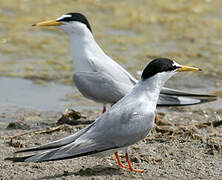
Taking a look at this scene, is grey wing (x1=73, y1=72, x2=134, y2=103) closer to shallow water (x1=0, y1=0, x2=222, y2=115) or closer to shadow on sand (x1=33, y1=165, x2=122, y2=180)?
shallow water (x1=0, y1=0, x2=222, y2=115)

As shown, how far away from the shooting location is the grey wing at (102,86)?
19.9 ft

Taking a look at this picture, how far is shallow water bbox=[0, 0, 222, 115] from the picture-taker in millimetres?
7539

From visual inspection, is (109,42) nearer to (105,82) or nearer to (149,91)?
(105,82)

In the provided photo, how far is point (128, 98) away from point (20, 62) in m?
3.83

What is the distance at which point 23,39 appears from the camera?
8.95 meters

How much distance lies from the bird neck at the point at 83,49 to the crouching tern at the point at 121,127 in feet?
5.32

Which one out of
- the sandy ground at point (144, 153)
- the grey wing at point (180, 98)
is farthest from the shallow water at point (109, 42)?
the grey wing at point (180, 98)

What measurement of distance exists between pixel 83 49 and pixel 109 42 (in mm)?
2620

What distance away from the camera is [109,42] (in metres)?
8.99

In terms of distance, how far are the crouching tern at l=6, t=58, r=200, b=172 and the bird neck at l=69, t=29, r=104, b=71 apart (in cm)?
162

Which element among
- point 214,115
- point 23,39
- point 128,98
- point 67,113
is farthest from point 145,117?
point 23,39

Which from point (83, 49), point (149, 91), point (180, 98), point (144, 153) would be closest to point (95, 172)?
point (144, 153)

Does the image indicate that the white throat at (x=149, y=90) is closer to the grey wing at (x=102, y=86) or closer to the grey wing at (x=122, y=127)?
the grey wing at (x=122, y=127)

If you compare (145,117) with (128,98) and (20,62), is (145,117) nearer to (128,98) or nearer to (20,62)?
(128,98)
